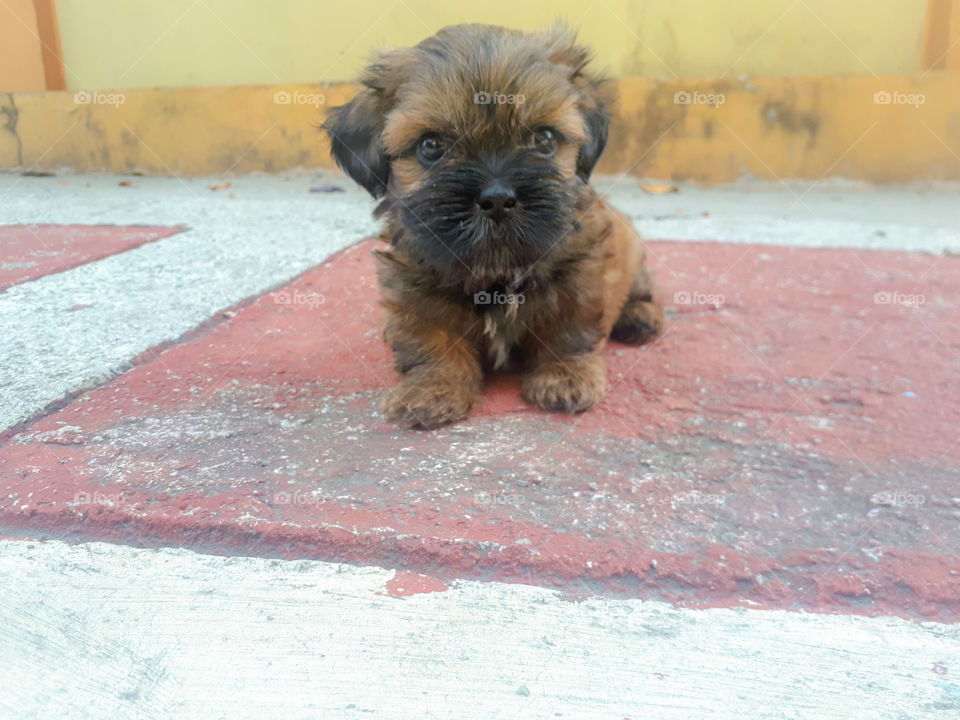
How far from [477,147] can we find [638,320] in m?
0.97

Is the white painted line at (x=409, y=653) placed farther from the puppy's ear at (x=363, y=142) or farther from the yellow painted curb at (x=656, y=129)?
the yellow painted curb at (x=656, y=129)

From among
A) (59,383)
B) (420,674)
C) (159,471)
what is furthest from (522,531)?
(59,383)

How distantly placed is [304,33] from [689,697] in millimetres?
5569

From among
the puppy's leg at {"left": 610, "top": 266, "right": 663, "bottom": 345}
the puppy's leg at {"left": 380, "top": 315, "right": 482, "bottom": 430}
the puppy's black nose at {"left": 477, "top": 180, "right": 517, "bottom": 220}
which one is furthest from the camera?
the puppy's leg at {"left": 610, "top": 266, "right": 663, "bottom": 345}

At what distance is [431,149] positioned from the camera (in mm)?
2082

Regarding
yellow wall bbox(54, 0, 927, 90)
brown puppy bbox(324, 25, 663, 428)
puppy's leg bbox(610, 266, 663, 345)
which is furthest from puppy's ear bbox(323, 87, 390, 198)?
yellow wall bbox(54, 0, 927, 90)

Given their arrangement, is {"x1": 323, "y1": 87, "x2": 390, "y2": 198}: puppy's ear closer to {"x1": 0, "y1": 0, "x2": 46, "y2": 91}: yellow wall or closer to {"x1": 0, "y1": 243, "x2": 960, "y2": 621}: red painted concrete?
{"x1": 0, "y1": 243, "x2": 960, "y2": 621}: red painted concrete

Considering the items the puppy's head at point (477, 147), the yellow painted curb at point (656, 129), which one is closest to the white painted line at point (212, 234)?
the yellow painted curb at point (656, 129)

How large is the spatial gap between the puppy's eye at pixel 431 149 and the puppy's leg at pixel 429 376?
0.44 metres

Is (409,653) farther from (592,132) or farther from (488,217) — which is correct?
(592,132)

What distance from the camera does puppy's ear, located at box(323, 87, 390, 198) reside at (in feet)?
7.41

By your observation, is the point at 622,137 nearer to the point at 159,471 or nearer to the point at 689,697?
the point at 159,471

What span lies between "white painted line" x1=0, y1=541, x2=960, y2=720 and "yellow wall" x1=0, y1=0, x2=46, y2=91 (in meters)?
5.98

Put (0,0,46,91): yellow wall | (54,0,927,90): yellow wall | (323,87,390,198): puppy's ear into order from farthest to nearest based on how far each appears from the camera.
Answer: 1. (0,0,46,91): yellow wall
2. (54,0,927,90): yellow wall
3. (323,87,390,198): puppy's ear
